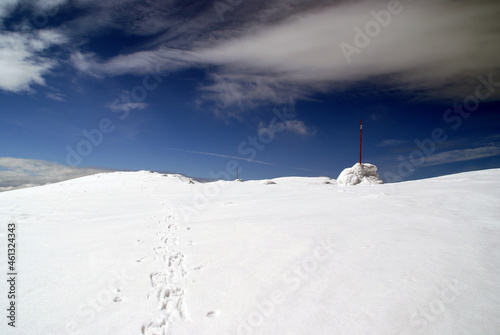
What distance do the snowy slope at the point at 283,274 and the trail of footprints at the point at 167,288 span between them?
2cm

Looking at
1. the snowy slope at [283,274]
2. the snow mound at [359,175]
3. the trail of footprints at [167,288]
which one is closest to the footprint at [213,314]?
the snowy slope at [283,274]

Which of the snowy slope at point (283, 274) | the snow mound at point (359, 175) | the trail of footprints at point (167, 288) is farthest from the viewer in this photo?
the snow mound at point (359, 175)

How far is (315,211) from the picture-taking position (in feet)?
23.6

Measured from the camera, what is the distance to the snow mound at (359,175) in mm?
16328

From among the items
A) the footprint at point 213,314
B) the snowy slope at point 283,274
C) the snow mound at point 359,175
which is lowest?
the footprint at point 213,314

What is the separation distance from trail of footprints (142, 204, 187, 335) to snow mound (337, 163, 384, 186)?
529 inches

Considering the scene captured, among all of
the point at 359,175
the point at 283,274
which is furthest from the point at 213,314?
the point at 359,175

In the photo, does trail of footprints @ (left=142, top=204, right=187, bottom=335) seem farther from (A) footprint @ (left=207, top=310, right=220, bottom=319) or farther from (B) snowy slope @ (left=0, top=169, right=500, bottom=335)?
(A) footprint @ (left=207, top=310, right=220, bottom=319)

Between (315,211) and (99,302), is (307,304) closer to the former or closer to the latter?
(99,302)

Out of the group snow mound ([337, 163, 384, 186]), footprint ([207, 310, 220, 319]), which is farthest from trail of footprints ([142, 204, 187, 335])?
snow mound ([337, 163, 384, 186])

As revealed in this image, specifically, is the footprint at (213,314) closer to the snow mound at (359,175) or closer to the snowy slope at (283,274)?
the snowy slope at (283,274)

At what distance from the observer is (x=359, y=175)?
16.5m

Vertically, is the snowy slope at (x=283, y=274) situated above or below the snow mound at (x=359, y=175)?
below

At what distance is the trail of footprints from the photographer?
3178 mm
